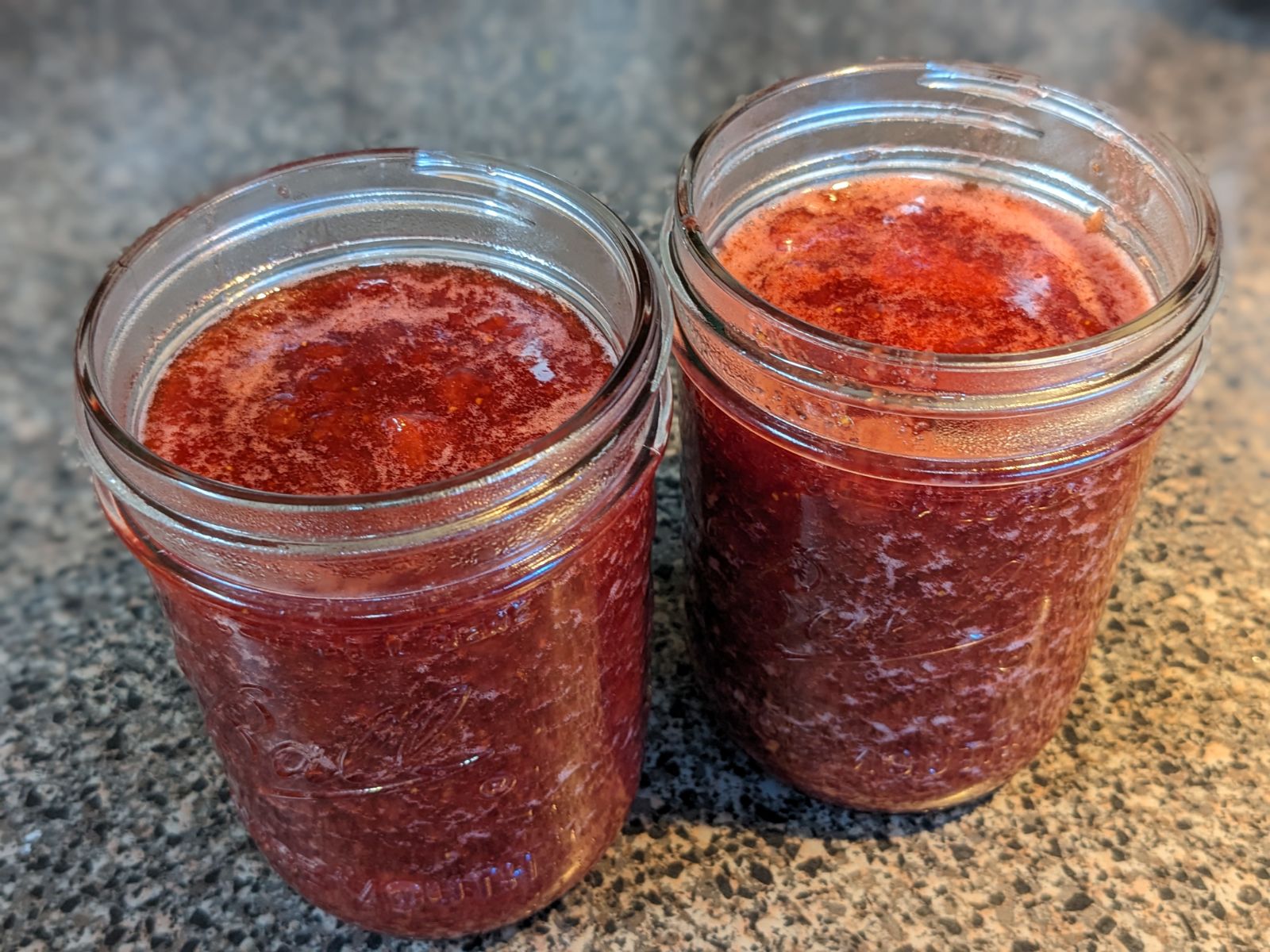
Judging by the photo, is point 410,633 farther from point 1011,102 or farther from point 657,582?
point 1011,102

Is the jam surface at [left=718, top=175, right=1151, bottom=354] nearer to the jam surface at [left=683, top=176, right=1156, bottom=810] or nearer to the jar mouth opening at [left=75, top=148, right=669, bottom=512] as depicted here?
the jam surface at [left=683, top=176, right=1156, bottom=810]

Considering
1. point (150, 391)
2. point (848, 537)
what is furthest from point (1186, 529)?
point (150, 391)

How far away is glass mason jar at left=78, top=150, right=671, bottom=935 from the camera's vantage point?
24.6 inches

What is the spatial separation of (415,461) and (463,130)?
95cm

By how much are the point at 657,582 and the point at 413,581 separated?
487 mm

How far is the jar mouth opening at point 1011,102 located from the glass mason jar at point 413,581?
51 millimetres

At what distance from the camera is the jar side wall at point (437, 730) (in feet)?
2.16

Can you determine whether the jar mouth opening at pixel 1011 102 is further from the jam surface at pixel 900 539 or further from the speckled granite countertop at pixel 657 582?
the speckled granite countertop at pixel 657 582

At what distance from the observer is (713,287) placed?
734 millimetres

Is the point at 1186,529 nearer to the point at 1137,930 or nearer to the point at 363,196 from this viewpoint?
the point at 1137,930

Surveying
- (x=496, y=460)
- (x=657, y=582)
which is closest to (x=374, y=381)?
(x=496, y=460)

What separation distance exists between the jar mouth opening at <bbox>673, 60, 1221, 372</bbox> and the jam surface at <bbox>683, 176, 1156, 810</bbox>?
0.05 meters

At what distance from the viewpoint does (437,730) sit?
0.69 metres

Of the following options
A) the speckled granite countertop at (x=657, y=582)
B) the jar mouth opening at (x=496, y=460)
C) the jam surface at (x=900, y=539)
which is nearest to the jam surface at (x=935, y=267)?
the jam surface at (x=900, y=539)
